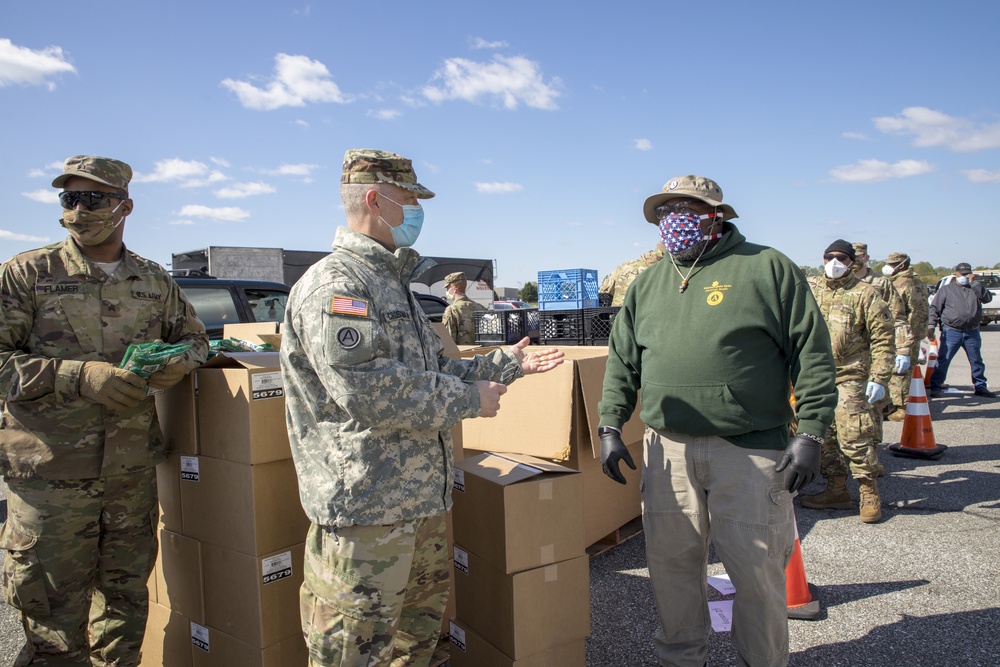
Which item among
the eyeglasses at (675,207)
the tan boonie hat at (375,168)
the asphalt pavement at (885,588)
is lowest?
the asphalt pavement at (885,588)

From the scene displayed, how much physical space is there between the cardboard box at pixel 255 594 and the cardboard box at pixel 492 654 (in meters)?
0.67

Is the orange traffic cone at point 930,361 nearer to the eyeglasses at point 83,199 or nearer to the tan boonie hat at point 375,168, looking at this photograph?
the tan boonie hat at point 375,168

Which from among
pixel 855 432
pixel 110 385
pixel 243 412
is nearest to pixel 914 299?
pixel 855 432

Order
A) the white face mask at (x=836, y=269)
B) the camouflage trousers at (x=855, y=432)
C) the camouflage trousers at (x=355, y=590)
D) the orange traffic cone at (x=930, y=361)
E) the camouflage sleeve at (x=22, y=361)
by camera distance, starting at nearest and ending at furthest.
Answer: the camouflage trousers at (x=355, y=590), the camouflage sleeve at (x=22, y=361), the camouflage trousers at (x=855, y=432), the white face mask at (x=836, y=269), the orange traffic cone at (x=930, y=361)

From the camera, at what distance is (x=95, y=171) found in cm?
246

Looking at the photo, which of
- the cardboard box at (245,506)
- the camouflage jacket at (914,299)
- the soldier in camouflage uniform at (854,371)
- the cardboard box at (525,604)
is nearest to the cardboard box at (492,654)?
the cardboard box at (525,604)

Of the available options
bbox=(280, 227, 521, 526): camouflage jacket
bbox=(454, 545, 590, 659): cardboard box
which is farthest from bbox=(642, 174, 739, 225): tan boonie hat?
bbox=(454, 545, 590, 659): cardboard box

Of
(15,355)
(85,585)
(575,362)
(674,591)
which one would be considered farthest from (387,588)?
(575,362)

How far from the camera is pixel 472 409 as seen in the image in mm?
1872

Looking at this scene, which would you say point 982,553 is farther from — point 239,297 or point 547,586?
point 239,297

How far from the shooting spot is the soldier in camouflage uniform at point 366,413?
5.75 ft

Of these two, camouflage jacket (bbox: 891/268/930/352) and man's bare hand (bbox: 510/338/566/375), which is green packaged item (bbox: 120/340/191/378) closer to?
man's bare hand (bbox: 510/338/566/375)

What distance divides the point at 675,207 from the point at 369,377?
4.82ft

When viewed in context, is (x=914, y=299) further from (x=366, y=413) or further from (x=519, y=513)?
(x=366, y=413)
